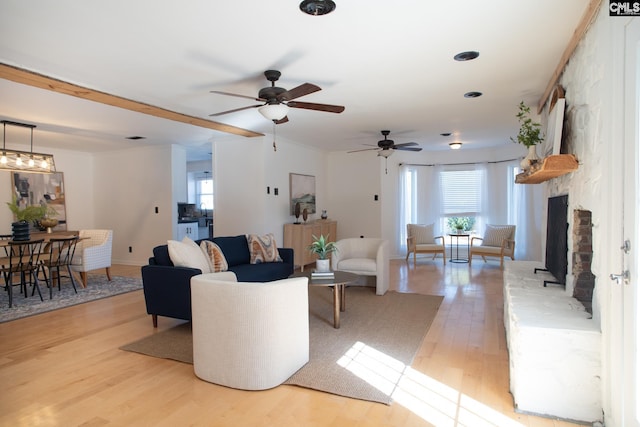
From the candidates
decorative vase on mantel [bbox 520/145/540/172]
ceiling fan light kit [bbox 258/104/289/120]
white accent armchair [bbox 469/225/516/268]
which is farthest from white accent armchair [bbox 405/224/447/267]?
ceiling fan light kit [bbox 258/104/289/120]

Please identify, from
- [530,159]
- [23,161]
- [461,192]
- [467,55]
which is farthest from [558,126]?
[23,161]

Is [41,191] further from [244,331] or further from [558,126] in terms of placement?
[558,126]

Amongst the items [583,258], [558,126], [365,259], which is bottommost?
[365,259]

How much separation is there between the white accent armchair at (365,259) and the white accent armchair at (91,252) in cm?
356

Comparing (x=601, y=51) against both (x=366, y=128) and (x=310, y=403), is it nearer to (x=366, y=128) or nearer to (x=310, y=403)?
(x=310, y=403)

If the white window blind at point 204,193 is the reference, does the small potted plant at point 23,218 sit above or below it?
below

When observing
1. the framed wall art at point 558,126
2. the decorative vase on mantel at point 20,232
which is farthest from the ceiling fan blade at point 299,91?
the decorative vase on mantel at point 20,232

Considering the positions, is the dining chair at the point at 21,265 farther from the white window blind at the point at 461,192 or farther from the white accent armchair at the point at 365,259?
the white window blind at the point at 461,192

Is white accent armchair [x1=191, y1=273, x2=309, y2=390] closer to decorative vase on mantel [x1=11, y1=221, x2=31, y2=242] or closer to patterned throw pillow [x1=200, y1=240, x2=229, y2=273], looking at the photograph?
patterned throw pillow [x1=200, y1=240, x2=229, y2=273]

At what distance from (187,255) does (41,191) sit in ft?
17.6

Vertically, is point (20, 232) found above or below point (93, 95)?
below

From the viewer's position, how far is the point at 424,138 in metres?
6.99

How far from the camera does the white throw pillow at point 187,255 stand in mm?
3709

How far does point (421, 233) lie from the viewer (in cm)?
789
